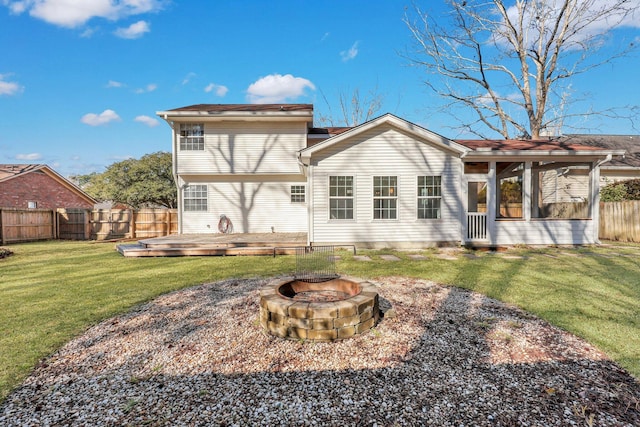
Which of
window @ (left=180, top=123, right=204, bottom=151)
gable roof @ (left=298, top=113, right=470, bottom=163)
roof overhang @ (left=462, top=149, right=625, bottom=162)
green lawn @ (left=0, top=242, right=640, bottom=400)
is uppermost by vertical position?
window @ (left=180, top=123, right=204, bottom=151)

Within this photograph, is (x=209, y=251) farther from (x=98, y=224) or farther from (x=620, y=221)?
(x=620, y=221)

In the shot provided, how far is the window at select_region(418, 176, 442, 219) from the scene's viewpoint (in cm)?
989

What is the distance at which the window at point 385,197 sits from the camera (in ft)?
32.2

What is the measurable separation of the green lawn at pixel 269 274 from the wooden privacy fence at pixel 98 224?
456cm

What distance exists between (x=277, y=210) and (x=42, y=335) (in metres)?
9.75

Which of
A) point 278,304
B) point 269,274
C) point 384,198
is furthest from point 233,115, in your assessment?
point 278,304

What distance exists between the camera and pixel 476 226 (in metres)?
10.0

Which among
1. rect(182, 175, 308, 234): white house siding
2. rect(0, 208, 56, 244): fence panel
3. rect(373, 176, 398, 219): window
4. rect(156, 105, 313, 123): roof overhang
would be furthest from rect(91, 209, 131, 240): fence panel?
rect(373, 176, 398, 219): window

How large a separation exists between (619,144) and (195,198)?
2779cm

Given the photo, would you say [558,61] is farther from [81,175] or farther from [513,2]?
[81,175]

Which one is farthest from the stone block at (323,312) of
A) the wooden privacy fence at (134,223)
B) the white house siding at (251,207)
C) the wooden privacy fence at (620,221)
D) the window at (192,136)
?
the wooden privacy fence at (620,221)

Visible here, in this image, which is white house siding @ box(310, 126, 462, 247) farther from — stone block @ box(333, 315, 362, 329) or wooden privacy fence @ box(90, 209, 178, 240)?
wooden privacy fence @ box(90, 209, 178, 240)

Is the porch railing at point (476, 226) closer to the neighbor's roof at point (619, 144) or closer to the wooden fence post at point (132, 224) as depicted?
the neighbor's roof at point (619, 144)

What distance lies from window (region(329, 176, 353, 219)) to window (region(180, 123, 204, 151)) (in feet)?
20.9
